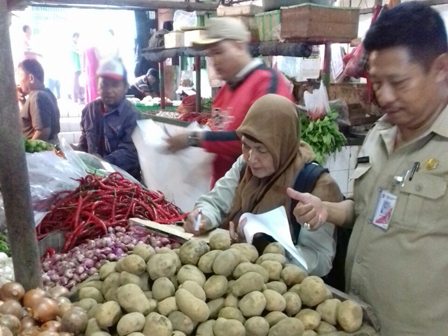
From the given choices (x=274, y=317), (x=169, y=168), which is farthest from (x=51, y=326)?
(x=169, y=168)

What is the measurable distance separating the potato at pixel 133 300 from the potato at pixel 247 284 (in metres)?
0.28

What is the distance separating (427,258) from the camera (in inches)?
58.0

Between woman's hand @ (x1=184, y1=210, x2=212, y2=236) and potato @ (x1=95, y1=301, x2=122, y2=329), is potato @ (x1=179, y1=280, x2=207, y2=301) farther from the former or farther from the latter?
woman's hand @ (x1=184, y1=210, x2=212, y2=236)

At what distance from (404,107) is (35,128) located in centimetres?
392

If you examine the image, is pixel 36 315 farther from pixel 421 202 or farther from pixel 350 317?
pixel 421 202

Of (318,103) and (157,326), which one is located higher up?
(318,103)

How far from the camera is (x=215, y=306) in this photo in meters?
1.46

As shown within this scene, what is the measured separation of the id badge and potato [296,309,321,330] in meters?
0.38

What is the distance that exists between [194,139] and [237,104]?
0.35m

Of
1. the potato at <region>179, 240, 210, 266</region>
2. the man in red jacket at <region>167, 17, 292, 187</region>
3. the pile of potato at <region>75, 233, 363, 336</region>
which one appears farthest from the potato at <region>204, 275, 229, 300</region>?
the man in red jacket at <region>167, 17, 292, 187</region>

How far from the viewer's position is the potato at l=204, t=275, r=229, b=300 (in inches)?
57.7

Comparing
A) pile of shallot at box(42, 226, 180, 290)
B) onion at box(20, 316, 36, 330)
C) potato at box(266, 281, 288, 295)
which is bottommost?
pile of shallot at box(42, 226, 180, 290)

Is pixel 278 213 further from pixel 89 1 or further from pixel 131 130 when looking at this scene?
pixel 89 1

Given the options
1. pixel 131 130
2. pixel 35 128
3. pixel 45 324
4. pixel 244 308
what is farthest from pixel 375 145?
pixel 35 128
